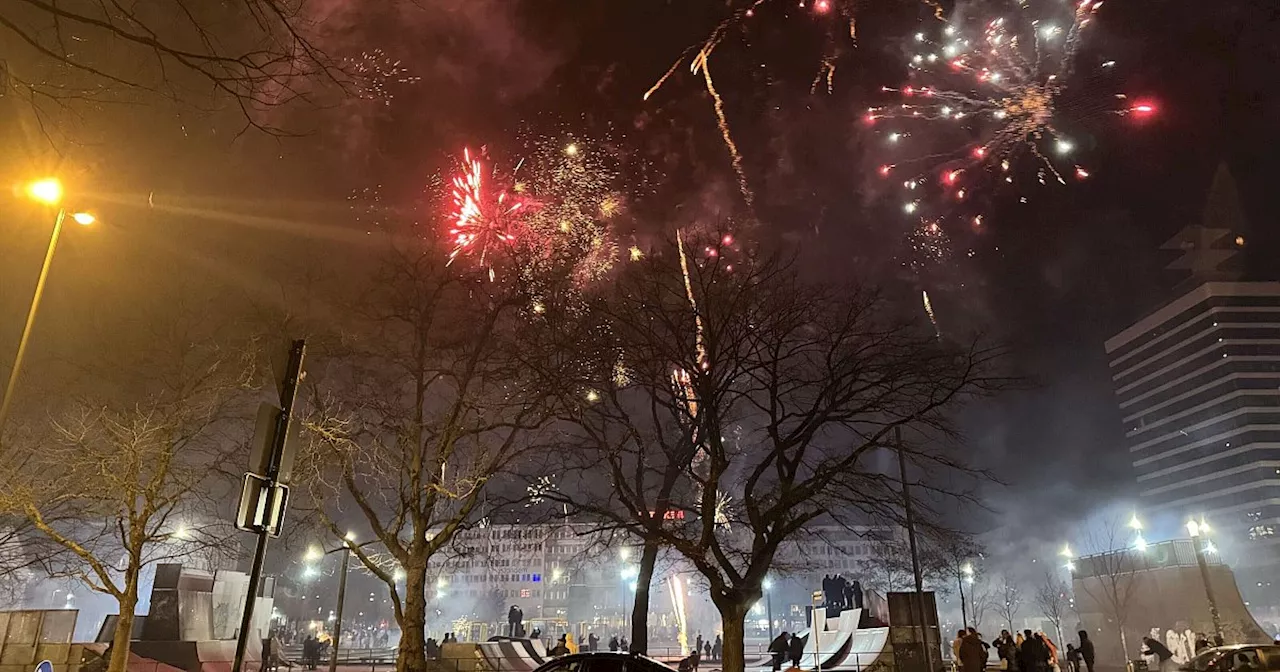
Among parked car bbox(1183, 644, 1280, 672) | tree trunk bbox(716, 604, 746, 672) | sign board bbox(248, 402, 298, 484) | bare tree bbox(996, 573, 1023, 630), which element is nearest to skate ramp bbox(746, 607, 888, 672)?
tree trunk bbox(716, 604, 746, 672)

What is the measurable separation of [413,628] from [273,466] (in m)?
13.9

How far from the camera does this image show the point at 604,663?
1241cm

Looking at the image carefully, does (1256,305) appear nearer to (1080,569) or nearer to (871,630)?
(1080,569)

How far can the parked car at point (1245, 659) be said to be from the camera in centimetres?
1725

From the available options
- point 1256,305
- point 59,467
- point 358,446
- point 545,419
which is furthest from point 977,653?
Result: point 1256,305

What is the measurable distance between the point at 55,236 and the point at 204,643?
673 inches

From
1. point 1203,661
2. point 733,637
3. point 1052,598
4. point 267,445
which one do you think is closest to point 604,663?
point 733,637

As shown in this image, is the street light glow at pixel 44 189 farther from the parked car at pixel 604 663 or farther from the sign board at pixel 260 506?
the parked car at pixel 604 663

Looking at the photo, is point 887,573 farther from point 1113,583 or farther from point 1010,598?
point 1113,583

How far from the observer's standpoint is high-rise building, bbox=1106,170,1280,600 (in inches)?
4838

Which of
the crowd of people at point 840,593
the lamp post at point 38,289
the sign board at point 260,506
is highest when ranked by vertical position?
the lamp post at point 38,289

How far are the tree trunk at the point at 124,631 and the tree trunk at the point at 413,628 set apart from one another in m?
6.34

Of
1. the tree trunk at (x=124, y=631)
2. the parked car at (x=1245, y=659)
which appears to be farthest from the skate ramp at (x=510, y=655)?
the parked car at (x=1245, y=659)

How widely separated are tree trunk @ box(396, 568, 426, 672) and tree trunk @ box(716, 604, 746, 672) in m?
7.65
